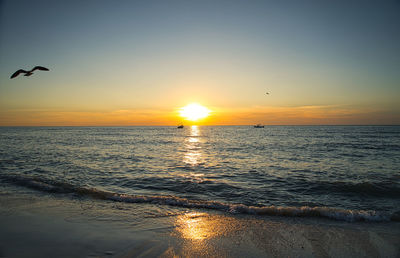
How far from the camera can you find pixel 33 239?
16.6ft

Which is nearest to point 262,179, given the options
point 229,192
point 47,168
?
point 229,192

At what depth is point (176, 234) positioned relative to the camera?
543 cm

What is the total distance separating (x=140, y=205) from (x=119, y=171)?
782 cm

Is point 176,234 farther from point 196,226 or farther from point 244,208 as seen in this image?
point 244,208

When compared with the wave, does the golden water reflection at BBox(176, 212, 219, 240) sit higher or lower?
higher

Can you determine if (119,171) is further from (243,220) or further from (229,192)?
(243,220)

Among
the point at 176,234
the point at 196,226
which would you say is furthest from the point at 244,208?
the point at 176,234

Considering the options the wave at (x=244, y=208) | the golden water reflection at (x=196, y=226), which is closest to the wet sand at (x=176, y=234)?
the golden water reflection at (x=196, y=226)

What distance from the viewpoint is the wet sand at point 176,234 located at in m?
4.57

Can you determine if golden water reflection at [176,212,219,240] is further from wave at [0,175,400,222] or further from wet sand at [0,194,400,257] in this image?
wave at [0,175,400,222]

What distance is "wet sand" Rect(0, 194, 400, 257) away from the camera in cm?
457

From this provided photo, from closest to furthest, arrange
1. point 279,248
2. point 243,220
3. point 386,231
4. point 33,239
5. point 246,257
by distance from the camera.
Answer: point 246,257, point 279,248, point 33,239, point 386,231, point 243,220

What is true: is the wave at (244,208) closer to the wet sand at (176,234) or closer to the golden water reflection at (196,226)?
the wet sand at (176,234)

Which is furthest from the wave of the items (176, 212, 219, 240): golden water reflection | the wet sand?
(176, 212, 219, 240): golden water reflection
